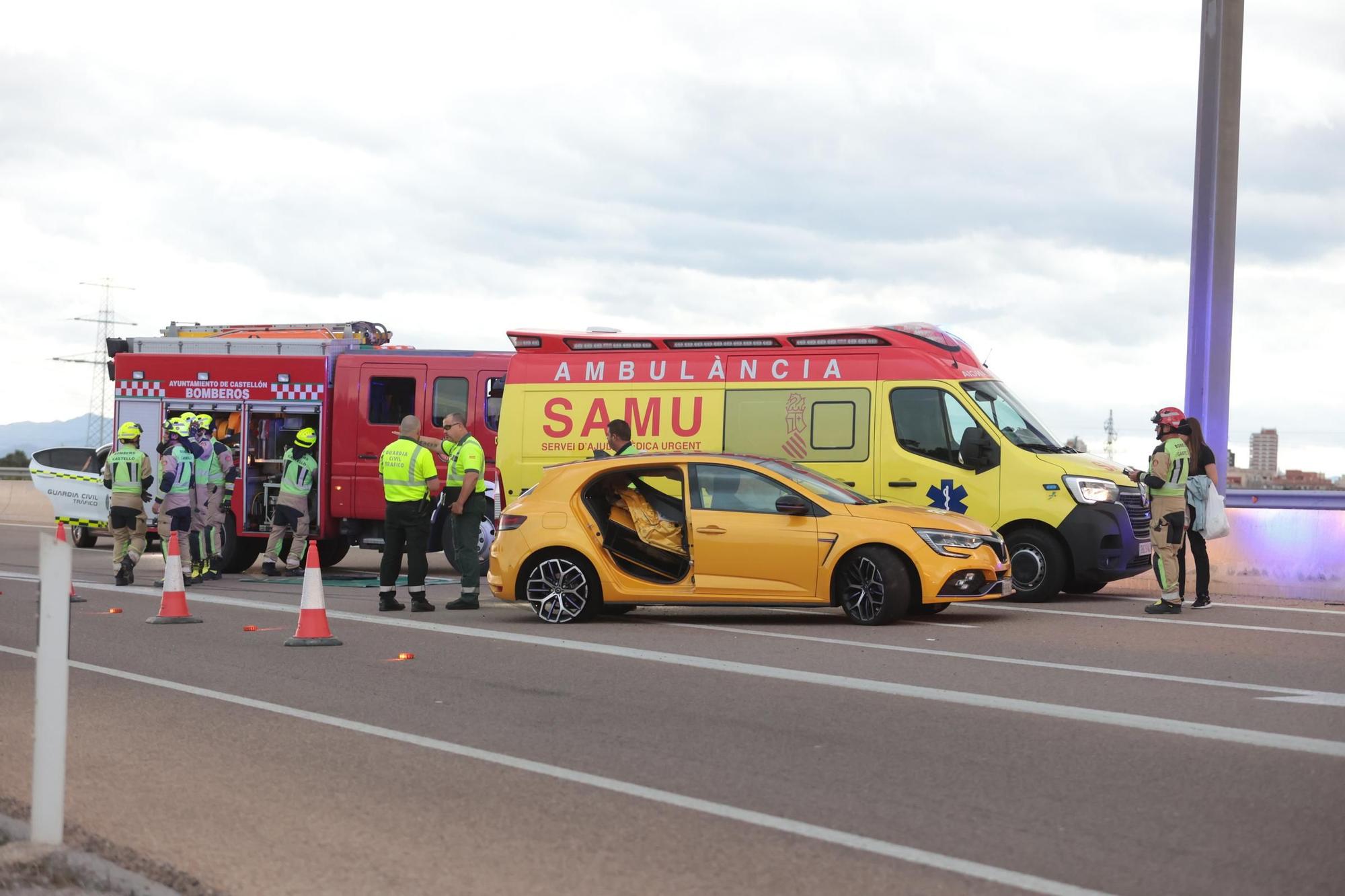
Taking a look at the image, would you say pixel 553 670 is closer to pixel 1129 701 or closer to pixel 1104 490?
pixel 1129 701

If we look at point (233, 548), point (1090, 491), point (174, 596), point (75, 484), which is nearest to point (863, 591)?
point (1090, 491)

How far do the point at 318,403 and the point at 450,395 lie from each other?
5.83 feet

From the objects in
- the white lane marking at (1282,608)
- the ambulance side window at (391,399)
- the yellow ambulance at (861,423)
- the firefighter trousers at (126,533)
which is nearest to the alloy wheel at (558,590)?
the yellow ambulance at (861,423)

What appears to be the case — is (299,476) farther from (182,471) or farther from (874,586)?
(874,586)

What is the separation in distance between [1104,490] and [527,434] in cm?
608

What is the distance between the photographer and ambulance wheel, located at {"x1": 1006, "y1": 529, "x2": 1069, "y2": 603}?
14625 millimetres

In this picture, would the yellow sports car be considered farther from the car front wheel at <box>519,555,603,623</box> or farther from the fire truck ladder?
the fire truck ladder

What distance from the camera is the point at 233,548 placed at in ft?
64.0

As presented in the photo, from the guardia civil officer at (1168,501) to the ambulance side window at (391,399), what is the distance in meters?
9.22

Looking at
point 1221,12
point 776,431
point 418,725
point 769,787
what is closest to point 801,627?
point 776,431

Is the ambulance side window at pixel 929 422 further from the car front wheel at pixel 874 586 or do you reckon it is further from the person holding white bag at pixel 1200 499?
the car front wheel at pixel 874 586

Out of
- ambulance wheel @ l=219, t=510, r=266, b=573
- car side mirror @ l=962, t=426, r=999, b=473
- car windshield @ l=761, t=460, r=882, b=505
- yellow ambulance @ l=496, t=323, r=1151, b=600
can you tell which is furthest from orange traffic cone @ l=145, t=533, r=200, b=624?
car side mirror @ l=962, t=426, r=999, b=473

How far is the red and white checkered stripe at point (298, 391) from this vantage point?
19.3 metres

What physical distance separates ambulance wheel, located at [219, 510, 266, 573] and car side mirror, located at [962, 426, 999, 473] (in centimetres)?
954
